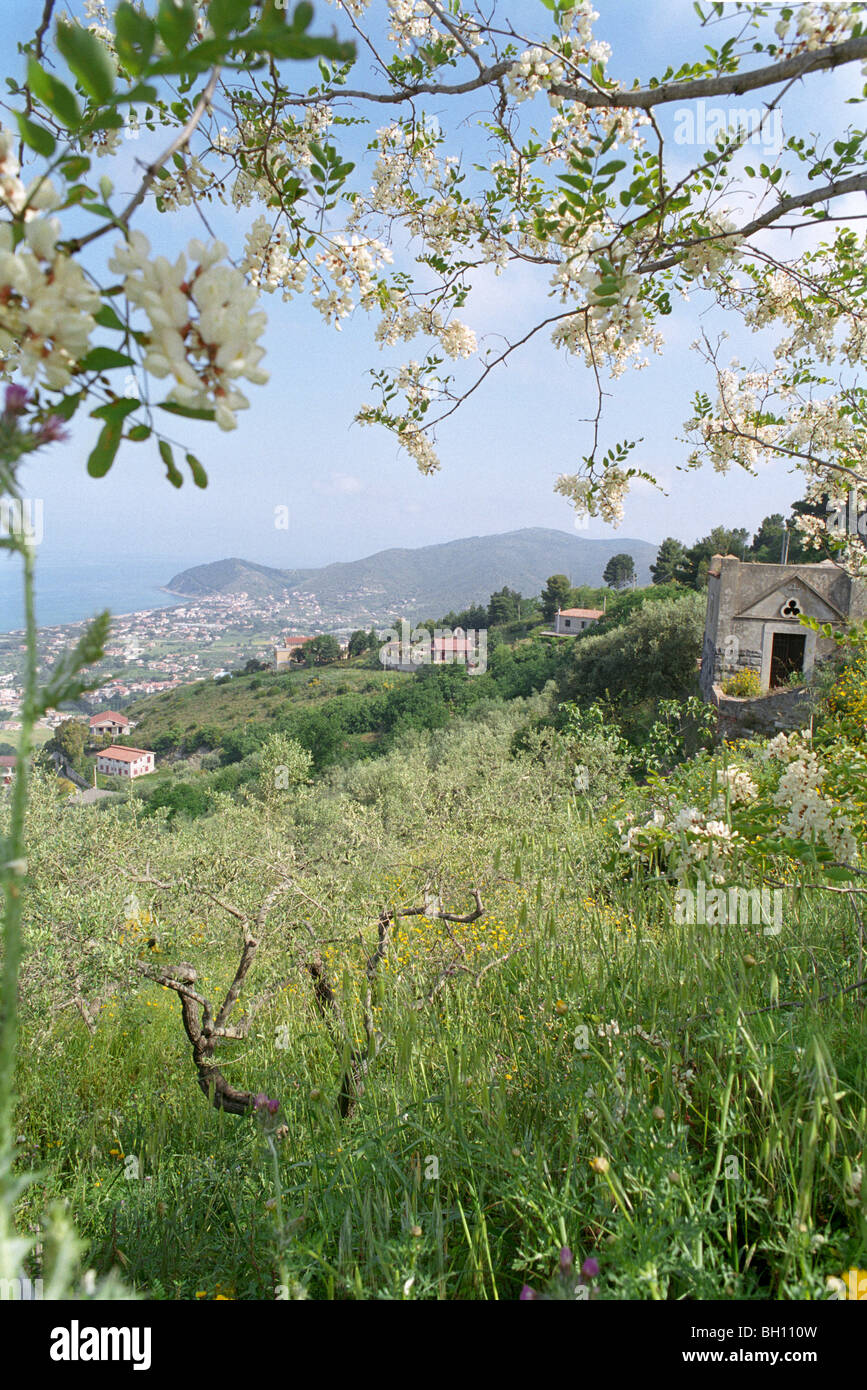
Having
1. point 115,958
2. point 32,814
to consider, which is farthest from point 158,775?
point 115,958

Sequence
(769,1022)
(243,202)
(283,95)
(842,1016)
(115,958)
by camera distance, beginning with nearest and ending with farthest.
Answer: (769,1022) → (842,1016) → (283,95) → (243,202) → (115,958)

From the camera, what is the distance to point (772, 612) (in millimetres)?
17938

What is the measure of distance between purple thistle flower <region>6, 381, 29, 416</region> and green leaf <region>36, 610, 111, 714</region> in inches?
8.4

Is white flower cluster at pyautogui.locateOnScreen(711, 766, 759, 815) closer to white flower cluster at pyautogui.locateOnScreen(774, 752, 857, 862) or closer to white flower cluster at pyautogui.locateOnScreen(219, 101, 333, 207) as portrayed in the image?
white flower cluster at pyautogui.locateOnScreen(774, 752, 857, 862)

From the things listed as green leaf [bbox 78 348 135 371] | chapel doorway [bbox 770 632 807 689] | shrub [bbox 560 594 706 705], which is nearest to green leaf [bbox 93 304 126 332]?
green leaf [bbox 78 348 135 371]

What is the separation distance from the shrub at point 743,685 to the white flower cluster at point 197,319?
59.9 feet

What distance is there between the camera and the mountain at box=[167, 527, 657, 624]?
56.1 metres

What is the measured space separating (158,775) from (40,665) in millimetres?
28716

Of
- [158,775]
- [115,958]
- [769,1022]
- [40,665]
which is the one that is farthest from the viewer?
[158,775]

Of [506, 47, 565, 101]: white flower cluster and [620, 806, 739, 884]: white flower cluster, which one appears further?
[620, 806, 739, 884]: white flower cluster

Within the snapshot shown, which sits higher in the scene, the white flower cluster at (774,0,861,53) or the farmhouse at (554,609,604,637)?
the white flower cluster at (774,0,861,53)

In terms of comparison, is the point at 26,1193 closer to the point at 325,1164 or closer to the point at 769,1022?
the point at 325,1164

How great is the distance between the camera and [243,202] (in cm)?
281

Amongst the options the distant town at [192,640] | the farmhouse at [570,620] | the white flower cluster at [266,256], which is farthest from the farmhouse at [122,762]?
the farmhouse at [570,620]
